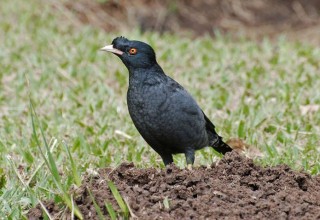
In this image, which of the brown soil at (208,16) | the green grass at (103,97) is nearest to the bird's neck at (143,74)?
the green grass at (103,97)

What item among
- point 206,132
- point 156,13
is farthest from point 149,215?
point 156,13

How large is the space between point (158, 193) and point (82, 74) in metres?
4.45

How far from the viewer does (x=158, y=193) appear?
4.09m

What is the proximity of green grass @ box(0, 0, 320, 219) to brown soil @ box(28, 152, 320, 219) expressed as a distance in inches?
12.9

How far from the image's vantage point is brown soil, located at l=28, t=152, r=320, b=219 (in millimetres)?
3875

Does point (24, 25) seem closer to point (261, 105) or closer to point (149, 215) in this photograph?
point (261, 105)

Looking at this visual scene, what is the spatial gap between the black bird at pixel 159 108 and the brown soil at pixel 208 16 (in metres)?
6.37

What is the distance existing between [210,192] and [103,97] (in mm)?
3742

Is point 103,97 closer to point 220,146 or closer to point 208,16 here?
point 220,146

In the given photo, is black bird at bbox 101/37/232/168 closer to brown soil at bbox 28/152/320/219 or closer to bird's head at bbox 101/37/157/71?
bird's head at bbox 101/37/157/71

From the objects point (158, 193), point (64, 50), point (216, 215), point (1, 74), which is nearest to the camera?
point (216, 215)

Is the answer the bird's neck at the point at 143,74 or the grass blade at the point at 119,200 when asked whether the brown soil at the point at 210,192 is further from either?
the bird's neck at the point at 143,74

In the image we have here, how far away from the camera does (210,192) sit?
4.10 metres

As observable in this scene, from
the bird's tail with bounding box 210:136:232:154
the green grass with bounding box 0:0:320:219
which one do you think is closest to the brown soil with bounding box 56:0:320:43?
the green grass with bounding box 0:0:320:219
